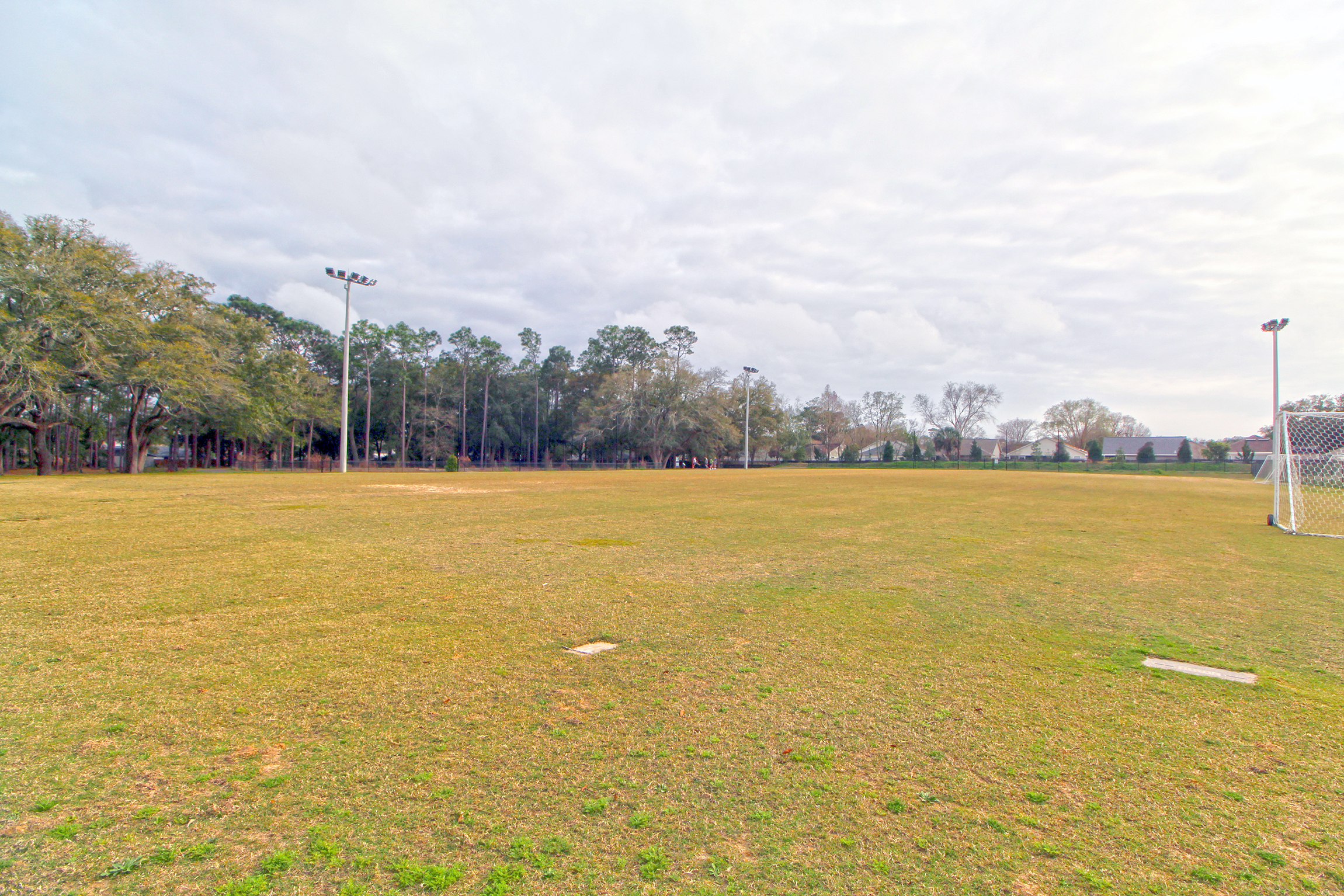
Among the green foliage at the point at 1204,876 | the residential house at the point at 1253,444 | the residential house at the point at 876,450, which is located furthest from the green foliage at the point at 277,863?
the residential house at the point at 1253,444

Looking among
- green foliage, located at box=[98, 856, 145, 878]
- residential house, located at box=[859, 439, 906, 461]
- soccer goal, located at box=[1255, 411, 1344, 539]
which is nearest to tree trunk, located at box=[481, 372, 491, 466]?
residential house, located at box=[859, 439, 906, 461]

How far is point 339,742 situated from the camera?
277 cm

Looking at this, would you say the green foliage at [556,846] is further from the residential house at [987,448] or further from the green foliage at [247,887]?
the residential house at [987,448]

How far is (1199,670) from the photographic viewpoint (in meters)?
3.99

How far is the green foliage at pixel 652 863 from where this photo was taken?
1959mm

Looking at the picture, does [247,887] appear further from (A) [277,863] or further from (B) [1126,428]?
(B) [1126,428]

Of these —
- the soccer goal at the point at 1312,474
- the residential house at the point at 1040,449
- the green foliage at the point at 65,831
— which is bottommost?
the green foliage at the point at 65,831

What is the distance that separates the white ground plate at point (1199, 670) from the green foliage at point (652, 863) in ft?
11.8

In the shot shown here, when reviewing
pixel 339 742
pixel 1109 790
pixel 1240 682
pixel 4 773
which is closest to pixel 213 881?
pixel 339 742

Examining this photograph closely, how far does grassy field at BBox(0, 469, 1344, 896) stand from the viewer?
2.02 m

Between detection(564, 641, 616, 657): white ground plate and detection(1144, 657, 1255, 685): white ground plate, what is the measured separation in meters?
3.45

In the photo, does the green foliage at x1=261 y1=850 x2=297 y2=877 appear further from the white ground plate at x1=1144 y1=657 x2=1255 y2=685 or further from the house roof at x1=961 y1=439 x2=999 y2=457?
the house roof at x1=961 y1=439 x2=999 y2=457

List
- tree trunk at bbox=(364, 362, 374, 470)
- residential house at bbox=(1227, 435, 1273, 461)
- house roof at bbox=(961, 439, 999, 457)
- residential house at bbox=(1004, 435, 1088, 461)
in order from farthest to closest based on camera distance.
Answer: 1. house roof at bbox=(961, 439, 999, 457)
2. residential house at bbox=(1004, 435, 1088, 461)
3. residential house at bbox=(1227, 435, 1273, 461)
4. tree trunk at bbox=(364, 362, 374, 470)

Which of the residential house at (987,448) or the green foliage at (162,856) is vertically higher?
the residential house at (987,448)
